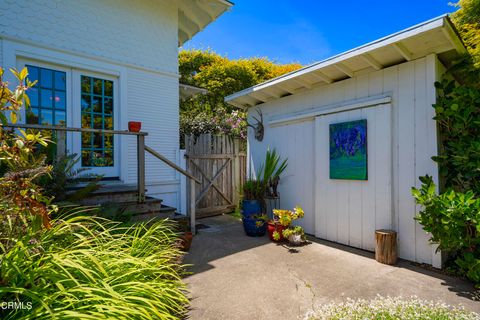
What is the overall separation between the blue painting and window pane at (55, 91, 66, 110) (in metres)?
4.47

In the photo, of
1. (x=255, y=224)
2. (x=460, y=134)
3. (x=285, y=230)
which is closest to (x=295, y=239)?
(x=285, y=230)

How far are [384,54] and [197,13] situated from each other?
Result: 4152mm

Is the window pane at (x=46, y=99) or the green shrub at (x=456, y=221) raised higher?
the window pane at (x=46, y=99)

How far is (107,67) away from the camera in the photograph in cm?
490

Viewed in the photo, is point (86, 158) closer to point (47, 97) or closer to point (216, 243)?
point (47, 97)

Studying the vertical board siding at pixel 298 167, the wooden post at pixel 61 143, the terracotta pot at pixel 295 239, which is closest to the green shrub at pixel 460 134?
the vertical board siding at pixel 298 167

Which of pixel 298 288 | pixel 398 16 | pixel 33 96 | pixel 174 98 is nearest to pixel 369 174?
pixel 298 288

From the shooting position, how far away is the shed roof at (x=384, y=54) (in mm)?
3020

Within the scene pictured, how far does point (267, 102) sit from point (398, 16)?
3121 mm

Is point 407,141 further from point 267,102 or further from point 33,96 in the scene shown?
point 33,96

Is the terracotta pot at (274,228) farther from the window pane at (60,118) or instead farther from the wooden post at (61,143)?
the window pane at (60,118)

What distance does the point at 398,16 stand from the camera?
5461 mm

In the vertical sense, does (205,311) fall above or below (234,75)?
below

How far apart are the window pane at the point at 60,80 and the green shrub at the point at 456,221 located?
18.0ft
